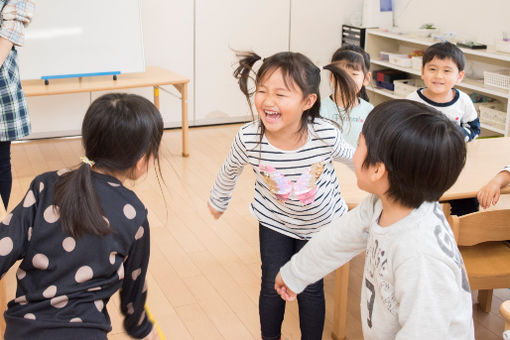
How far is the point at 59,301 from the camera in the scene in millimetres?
1296

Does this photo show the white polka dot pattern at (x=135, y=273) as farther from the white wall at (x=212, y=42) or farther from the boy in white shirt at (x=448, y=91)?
the white wall at (x=212, y=42)

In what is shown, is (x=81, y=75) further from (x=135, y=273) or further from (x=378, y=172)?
(x=378, y=172)

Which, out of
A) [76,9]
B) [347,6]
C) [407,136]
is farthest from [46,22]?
[407,136]

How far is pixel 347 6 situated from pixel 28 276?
4.86 meters

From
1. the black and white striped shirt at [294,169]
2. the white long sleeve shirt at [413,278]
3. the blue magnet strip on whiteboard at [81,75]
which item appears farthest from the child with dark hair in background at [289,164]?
the blue magnet strip on whiteboard at [81,75]

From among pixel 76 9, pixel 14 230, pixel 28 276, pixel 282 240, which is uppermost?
pixel 76 9

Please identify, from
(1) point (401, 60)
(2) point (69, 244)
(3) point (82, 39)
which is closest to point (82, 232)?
(2) point (69, 244)

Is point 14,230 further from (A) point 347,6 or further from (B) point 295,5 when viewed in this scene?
(A) point 347,6

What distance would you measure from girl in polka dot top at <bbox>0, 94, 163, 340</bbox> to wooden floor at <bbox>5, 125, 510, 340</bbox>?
108 centimetres

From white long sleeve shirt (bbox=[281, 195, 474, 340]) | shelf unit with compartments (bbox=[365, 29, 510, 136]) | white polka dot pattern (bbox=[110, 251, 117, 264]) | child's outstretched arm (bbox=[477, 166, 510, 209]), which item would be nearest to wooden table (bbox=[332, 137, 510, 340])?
child's outstretched arm (bbox=[477, 166, 510, 209])

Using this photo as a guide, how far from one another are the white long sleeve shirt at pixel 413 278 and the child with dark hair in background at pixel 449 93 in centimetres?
158

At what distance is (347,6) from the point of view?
18.6ft

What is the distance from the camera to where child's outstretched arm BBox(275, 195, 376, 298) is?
145 cm

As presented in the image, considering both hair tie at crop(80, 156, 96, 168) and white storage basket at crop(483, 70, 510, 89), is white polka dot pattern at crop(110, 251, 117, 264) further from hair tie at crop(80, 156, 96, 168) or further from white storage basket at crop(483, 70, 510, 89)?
white storage basket at crop(483, 70, 510, 89)
